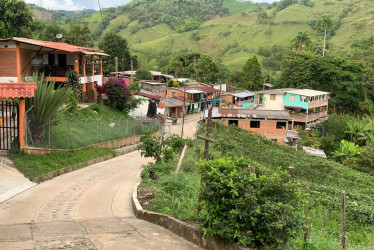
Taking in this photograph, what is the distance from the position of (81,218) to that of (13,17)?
Result: 31.6m

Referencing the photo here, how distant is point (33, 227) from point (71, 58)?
25709 millimetres

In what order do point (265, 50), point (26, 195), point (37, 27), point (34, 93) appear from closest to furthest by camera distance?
1. point (26, 195)
2. point (34, 93)
3. point (37, 27)
4. point (265, 50)

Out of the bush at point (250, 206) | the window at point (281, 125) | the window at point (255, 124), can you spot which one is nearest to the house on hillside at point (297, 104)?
the window at point (281, 125)

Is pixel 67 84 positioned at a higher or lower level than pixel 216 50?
lower

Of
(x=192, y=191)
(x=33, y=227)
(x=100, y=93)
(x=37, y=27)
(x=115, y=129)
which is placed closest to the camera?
(x=33, y=227)

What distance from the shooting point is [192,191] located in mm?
10734

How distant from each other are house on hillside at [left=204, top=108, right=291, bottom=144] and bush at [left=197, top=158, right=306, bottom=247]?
107 ft

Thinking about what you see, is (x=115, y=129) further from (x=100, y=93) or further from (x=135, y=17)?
(x=135, y=17)

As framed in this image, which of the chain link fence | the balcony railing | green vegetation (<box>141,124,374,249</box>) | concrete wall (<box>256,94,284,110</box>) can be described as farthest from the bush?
concrete wall (<box>256,94,284,110</box>)

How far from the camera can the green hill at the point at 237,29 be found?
103 m

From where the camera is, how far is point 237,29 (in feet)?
409

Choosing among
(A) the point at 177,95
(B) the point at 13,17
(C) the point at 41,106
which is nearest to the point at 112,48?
(A) the point at 177,95

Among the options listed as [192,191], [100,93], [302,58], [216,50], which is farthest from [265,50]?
[192,191]

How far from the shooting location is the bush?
604cm
